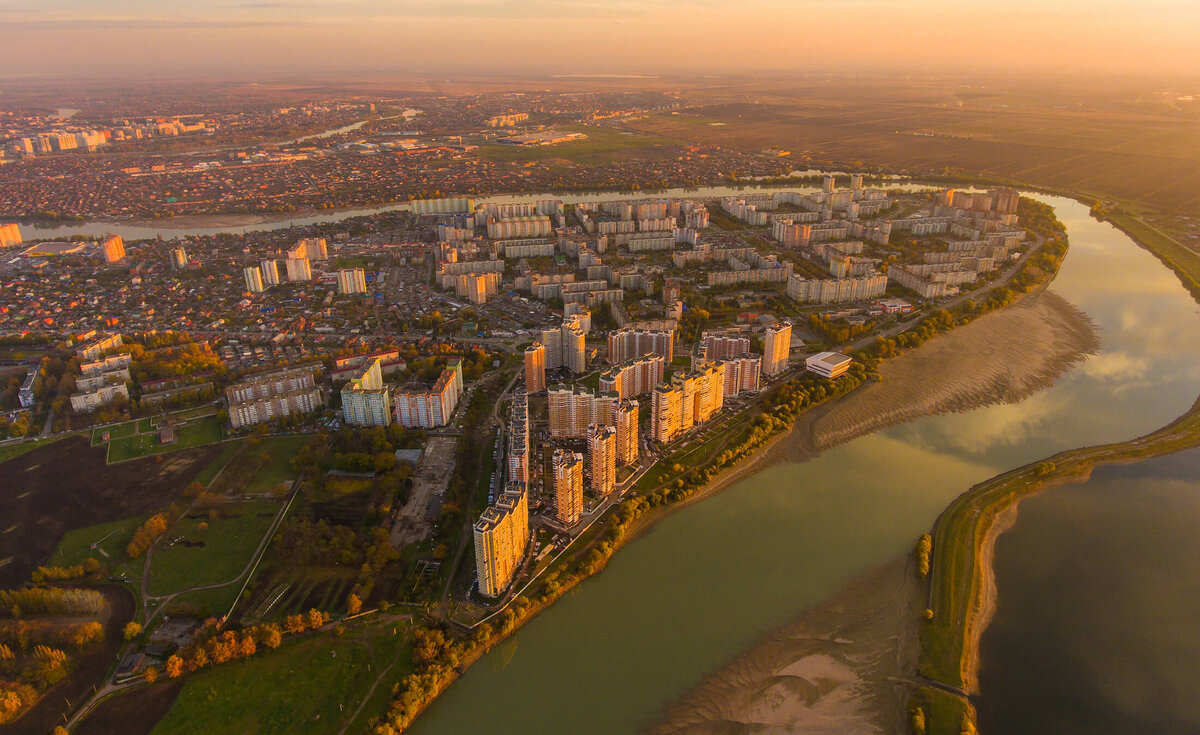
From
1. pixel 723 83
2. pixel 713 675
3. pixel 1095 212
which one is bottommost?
pixel 713 675

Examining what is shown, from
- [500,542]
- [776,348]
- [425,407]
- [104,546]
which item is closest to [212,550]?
[104,546]

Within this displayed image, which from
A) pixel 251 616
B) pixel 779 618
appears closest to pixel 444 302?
pixel 251 616

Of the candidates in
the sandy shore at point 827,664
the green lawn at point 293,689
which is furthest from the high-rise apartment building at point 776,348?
the green lawn at point 293,689

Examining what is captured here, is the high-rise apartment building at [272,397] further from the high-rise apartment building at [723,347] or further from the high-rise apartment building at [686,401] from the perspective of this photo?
the high-rise apartment building at [723,347]

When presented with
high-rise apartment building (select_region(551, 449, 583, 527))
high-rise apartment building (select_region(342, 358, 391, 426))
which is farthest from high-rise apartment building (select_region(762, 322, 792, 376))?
high-rise apartment building (select_region(342, 358, 391, 426))

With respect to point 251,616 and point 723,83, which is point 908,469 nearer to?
point 251,616

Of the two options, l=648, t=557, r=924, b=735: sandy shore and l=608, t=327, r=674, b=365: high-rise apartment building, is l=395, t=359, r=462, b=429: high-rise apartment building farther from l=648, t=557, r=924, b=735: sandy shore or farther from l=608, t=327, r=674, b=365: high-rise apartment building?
l=648, t=557, r=924, b=735: sandy shore
